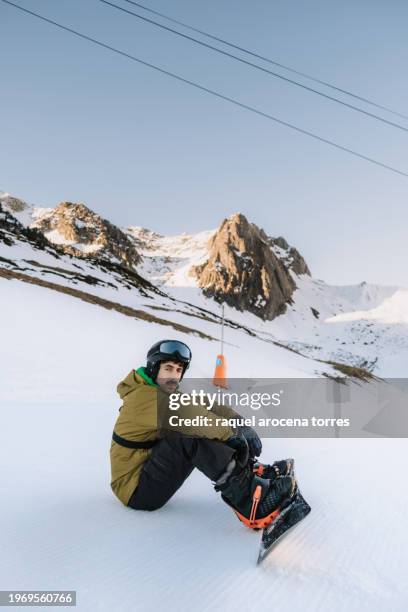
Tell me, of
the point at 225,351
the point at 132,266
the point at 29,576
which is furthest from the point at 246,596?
the point at 132,266

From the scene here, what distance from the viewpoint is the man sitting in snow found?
104 inches

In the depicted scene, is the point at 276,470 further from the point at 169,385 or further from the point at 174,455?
the point at 169,385

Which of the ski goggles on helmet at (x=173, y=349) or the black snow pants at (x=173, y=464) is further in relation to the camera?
the ski goggles on helmet at (x=173, y=349)

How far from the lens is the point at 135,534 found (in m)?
2.73

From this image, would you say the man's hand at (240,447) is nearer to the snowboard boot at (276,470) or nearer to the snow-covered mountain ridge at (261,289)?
the snowboard boot at (276,470)

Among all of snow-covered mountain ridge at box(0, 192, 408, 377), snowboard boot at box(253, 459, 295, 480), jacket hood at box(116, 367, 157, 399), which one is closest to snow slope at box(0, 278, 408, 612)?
snowboard boot at box(253, 459, 295, 480)

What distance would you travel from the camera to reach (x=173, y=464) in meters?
2.80

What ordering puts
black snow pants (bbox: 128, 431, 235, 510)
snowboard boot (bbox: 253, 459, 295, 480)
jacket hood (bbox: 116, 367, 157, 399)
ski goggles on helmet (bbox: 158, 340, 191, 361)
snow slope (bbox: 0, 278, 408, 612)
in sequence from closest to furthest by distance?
snow slope (bbox: 0, 278, 408, 612)
black snow pants (bbox: 128, 431, 235, 510)
snowboard boot (bbox: 253, 459, 295, 480)
jacket hood (bbox: 116, 367, 157, 399)
ski goggles on helmet (bbox: 158, 340, 191, 361)

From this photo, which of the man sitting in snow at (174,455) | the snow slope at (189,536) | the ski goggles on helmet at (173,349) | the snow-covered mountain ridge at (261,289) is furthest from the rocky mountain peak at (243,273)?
the man sitting in snow at (174,455)

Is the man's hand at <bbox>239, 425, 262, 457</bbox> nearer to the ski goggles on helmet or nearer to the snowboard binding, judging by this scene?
the snowboard binding

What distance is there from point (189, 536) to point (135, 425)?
871 mm

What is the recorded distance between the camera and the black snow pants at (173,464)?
2641 mm

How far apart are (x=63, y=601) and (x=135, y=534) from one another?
0.77 metres

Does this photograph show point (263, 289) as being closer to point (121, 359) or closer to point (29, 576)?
point (121, 359)
